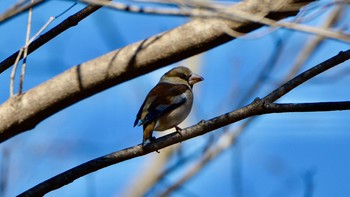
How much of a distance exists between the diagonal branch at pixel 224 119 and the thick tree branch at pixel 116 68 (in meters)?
0.57

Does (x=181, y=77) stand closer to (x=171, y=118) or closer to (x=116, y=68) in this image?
(x=171, y=118)

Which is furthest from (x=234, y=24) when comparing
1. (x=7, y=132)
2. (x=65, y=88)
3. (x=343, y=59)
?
(x=7, y=132)

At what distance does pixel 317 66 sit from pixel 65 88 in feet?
4.43

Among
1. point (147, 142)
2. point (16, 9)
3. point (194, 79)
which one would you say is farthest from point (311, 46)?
point (16, 9)

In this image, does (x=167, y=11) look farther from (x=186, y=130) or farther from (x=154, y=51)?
(x=154, y=51)

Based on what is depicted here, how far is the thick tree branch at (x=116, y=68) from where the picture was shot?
12.5 feet

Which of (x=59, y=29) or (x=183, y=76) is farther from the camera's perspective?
(x=183, y=76)

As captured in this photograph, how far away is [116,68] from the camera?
3900mm

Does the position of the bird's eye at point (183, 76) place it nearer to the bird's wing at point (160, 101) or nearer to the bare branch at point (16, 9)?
the bird's wing at point (160, 101)

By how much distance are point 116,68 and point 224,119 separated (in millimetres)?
887

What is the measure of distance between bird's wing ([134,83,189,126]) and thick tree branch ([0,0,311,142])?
1.73 ft

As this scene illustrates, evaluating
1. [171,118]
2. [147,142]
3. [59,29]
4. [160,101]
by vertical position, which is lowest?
[147,142]

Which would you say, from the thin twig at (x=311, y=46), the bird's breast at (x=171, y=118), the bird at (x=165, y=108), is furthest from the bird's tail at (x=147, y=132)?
the thin twig at (x=311, y=46)

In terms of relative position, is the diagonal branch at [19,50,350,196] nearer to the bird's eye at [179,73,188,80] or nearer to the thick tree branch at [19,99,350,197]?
the thick tree branch at [19,99,350,197]
